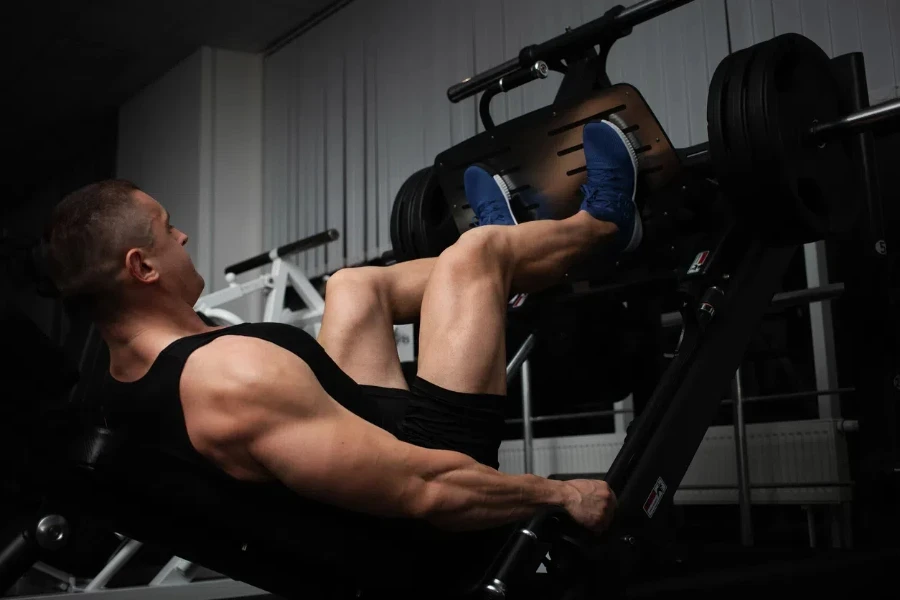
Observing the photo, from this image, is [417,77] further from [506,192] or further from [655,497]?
[655,497]

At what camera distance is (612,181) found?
163 centimetres

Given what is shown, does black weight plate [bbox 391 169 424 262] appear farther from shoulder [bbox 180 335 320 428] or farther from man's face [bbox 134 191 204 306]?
shoulder [bbox 180 335 320 428]

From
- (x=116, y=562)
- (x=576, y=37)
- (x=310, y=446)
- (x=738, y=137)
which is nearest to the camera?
(x=310, y=446)

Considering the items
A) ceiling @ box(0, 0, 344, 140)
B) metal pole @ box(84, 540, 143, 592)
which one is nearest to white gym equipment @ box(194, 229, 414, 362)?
metal pole @ box(84, 540, 143, 592)

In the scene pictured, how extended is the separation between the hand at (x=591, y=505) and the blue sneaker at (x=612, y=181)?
541 millimetres

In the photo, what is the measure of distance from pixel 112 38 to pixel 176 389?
407 cm

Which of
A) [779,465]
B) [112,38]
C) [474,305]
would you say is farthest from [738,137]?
[112,38]

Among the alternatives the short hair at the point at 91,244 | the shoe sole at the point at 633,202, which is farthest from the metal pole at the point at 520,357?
the short hair at the point at 91,244

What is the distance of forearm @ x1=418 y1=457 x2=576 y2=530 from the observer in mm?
1096

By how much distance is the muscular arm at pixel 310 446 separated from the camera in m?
1.03

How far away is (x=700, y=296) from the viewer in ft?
5.20

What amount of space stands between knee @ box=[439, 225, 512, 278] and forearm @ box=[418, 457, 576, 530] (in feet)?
1.06

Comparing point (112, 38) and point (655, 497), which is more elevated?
point (112, 38)

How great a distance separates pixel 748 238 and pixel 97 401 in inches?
47.5
